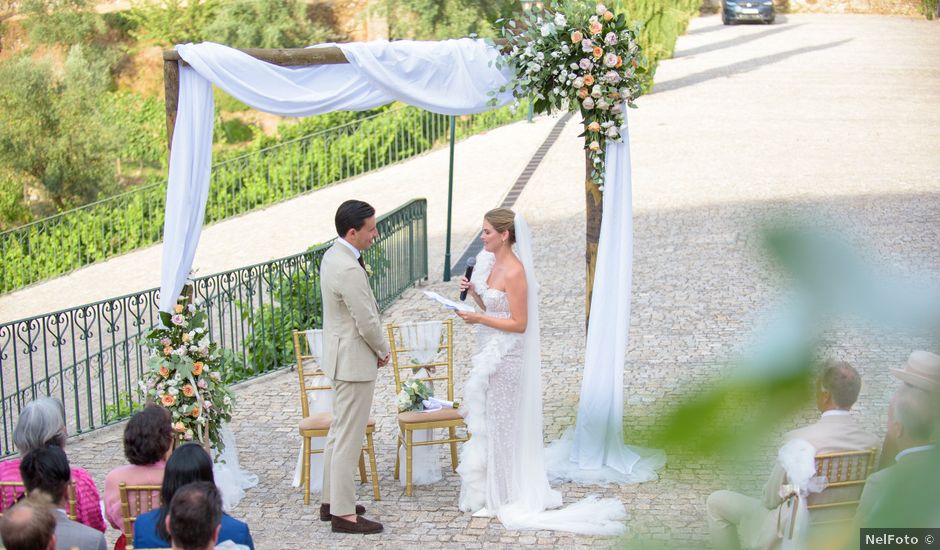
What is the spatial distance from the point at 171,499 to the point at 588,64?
3812 mm

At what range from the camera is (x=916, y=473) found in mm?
706

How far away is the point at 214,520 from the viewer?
11.4ft

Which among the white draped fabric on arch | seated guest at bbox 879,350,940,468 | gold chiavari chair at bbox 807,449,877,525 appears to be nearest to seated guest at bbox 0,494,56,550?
gold chiavari chair at bbox 807,449,877,525

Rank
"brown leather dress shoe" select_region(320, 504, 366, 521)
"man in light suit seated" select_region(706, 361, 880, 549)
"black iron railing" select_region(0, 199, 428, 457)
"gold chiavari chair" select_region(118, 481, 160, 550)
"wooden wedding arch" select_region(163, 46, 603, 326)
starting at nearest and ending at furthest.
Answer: "man in light suit seated" select_region(706, 361, 880, 549) < "gold chiavari chair" select_region(118, 481, 160, 550) < "brown leather dress shoe" select_region(320, 504, 366, 521) < "wooden wedding arch" select_region(163, 46, 603, 326) < "black iron railing" select_region(0, 199, 428, 457)

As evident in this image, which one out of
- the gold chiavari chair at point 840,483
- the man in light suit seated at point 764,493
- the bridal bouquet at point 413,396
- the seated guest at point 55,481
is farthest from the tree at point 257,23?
the man in light suit seated at point 764,493

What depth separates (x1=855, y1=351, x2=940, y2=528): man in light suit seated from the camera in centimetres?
69

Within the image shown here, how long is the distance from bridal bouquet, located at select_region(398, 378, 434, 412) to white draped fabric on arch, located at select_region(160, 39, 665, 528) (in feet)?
2.91

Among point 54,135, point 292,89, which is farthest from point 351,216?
point 54,135

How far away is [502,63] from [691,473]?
234 inches

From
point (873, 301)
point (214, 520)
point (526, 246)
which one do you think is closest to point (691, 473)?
point (873, 301)

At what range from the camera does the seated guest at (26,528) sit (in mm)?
3250

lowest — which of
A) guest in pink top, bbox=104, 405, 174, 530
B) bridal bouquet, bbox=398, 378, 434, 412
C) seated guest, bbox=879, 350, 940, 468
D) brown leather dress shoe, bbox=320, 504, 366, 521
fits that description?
brown leather dress shoe, bbox=320, 504, 366, 521

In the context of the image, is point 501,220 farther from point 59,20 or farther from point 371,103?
point 59,20

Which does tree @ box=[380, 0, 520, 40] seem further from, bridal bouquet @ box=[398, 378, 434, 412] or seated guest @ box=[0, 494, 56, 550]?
seated guest @ box=[0, 494, 56, 550]
